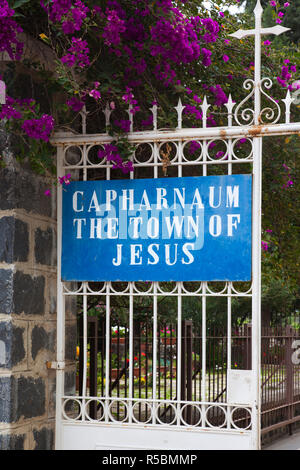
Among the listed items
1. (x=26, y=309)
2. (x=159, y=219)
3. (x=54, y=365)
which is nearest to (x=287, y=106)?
(x=159, y=219)

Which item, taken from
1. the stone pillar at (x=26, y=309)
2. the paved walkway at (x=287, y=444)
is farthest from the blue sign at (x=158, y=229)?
the paved walkway at (x=287, y=444)

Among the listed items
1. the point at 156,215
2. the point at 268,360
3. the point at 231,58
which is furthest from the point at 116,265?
the point at 268,360

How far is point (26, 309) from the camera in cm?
420

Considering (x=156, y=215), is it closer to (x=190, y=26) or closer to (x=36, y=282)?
(x=36, y=282)

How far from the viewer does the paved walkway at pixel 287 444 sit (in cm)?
891

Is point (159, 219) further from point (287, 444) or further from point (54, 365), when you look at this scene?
point (287, 444)

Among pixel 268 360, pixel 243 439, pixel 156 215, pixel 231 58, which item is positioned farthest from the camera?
pixel 268 360

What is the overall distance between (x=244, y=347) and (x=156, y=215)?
445cm

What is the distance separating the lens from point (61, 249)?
14.6 feet

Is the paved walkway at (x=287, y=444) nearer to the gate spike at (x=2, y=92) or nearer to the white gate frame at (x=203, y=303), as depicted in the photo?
the white gate frame at (x=203, y=303)

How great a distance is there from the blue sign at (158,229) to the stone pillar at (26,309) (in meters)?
0.16

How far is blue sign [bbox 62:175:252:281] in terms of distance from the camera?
4098mm

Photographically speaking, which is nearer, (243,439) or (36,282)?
(243,439)

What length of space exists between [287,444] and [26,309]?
6.09m
